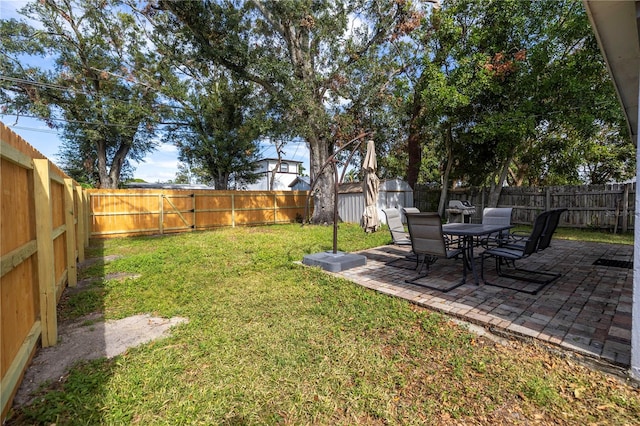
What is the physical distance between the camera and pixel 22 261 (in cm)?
221

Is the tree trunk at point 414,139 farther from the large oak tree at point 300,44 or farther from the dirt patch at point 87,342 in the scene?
the dirt patch at point 87,342

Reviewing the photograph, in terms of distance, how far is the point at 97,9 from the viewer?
1530 cm

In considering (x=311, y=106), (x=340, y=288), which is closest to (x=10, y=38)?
(x=311, y=106)

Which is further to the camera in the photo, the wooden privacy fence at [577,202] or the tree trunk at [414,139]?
the tree trunk at [414,139]

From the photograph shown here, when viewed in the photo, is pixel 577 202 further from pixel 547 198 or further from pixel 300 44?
pixel 300 44

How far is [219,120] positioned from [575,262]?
54.5 feet

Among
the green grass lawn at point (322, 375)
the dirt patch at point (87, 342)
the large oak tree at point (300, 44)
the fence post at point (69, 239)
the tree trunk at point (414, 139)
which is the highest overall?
the large oak tree at point (300, 44)

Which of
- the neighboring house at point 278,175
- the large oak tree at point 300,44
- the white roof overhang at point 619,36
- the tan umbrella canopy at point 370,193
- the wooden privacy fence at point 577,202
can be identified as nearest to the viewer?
the white roof overhang at point 619,36

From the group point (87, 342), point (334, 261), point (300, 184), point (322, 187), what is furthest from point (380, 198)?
point (300, 184)

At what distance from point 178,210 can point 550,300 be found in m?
12.1

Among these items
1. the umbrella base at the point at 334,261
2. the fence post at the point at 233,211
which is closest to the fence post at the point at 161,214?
the fence post at the point at 233,211

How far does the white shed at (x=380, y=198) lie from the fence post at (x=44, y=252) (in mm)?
11019

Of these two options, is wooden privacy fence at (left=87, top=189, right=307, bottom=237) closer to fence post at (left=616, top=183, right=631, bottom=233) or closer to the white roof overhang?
the white roof overhang

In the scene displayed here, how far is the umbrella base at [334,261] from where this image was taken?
5.04 meters
